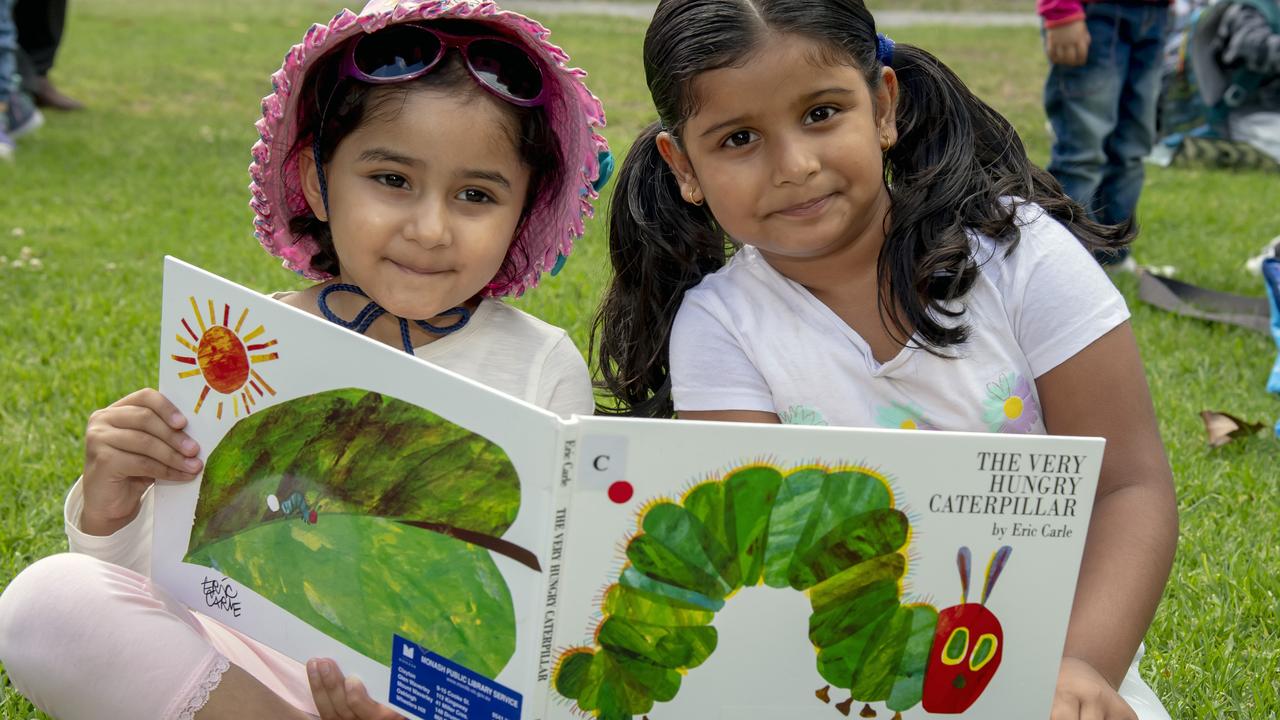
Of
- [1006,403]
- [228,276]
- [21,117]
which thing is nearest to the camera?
[1006,403]

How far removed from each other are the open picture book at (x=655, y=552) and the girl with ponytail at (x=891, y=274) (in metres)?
0.24

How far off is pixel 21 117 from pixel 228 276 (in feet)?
9.94

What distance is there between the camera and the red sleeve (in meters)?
3.78

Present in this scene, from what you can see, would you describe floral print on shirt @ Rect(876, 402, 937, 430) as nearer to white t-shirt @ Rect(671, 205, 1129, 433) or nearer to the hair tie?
white t-shirt @ Rect(671, 205, 1129, 433)

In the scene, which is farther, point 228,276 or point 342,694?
point 228,276

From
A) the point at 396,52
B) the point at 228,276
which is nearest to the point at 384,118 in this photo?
the point at 396,52

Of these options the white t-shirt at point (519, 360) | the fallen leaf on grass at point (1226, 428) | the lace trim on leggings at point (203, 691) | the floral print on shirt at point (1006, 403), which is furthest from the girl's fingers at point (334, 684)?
the fallen leaf on grass at point (1226, 428)

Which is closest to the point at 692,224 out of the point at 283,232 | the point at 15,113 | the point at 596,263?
the point at 283,232

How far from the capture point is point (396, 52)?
1.71 metres

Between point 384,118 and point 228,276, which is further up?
point 384,118

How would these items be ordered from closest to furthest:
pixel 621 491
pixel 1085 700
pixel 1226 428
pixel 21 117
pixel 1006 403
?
1. pixel 621 491
2. pixel 1085 700
3. pixel 1006 403
4. pixel 1226 428
5. pixel 21 117

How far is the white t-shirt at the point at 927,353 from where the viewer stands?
1.65m

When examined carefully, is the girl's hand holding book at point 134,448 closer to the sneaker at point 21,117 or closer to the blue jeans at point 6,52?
the blue jeans at point 6,52

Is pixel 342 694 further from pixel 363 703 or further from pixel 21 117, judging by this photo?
pixel 21 117
